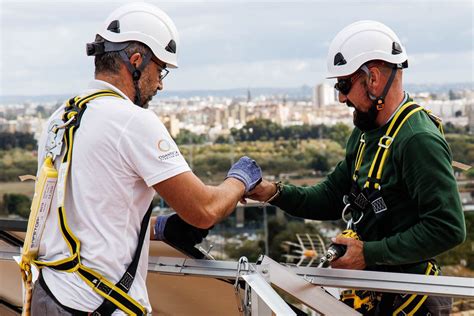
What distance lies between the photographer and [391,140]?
4820mm

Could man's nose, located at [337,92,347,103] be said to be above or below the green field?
above

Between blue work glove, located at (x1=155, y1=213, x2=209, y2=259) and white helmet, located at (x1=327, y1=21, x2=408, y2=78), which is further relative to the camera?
white helmet, located at (x1=327, y1=21, x2=408, y2=78)

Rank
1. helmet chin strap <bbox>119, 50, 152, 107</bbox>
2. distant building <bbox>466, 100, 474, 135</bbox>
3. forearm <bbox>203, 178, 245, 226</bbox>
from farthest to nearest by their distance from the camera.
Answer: distant building <bbox>466, 100, 474, 135</bbox>
helmet chin strap <bbox>119, 50, 152, 107</bbox>
forearm <bbox>203, 178, 245, 226</bbox>

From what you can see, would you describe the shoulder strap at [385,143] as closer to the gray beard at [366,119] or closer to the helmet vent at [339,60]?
the gray beard at [366,119]

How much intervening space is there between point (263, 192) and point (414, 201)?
108 cm

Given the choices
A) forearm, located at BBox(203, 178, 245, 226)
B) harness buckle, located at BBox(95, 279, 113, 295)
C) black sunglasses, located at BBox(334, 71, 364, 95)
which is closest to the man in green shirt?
black sunglasses, located at BBox(334, 71, 364, 95)

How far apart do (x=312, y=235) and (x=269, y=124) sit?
126ft

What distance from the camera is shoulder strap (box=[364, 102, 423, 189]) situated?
4.84 metres

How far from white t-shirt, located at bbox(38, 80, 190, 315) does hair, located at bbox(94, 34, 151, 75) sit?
9.5 inches

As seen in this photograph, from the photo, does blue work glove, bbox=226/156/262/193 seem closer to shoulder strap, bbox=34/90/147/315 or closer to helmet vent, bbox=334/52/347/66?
shoulder strap, bbox=34/90/147/315

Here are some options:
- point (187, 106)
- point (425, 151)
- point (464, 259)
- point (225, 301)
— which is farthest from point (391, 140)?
point (187, 106)

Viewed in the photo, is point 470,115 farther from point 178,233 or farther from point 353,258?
point 178,233

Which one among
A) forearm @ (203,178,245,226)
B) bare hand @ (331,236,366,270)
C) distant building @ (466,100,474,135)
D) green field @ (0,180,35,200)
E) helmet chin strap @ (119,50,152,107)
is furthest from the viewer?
distant building @ (466,100,474,135)

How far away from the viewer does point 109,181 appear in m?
4.13
